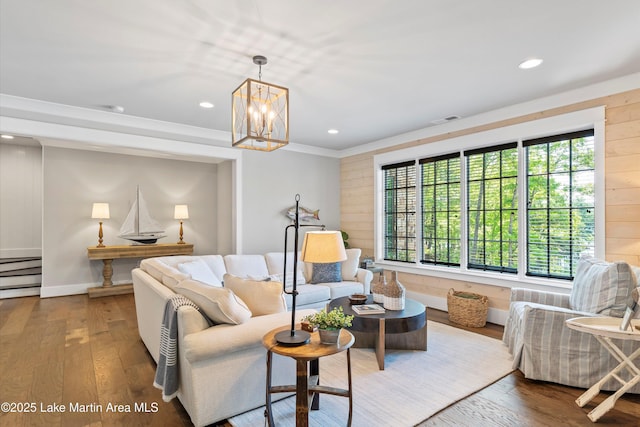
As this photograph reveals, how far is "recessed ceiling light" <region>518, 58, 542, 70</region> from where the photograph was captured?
2.90m

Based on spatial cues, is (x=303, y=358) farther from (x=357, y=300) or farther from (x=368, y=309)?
(x=357, y=300)

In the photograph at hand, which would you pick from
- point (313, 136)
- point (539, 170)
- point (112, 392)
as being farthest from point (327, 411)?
point (313, 136)

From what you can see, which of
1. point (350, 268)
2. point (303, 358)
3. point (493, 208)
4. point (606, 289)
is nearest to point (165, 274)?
point (303, 358)

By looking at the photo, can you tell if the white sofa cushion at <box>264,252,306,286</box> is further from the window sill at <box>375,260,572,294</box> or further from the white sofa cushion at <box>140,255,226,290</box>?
the window sill at <box>375,260,572,294</box>

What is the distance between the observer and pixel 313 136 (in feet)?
17.8

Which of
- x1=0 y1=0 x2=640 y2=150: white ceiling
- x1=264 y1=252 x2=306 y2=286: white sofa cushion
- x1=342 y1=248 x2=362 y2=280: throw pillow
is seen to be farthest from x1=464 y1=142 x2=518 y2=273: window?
x1=264 y1=252 x2=306 y2=286: white sofa cushion

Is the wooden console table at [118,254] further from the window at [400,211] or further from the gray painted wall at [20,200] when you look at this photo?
the window at [400,211]

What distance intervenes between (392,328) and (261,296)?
1.20 meters

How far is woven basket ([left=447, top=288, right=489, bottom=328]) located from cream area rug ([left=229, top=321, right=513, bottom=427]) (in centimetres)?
36

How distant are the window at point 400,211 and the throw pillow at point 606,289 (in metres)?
2.54

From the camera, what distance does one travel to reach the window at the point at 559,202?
11.7 ft

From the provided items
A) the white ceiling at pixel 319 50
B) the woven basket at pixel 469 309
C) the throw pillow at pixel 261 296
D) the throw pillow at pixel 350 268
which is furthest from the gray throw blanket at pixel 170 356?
the woven basket at pixel 469 309

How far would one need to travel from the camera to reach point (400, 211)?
552 centimetres

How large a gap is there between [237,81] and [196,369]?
257cm
